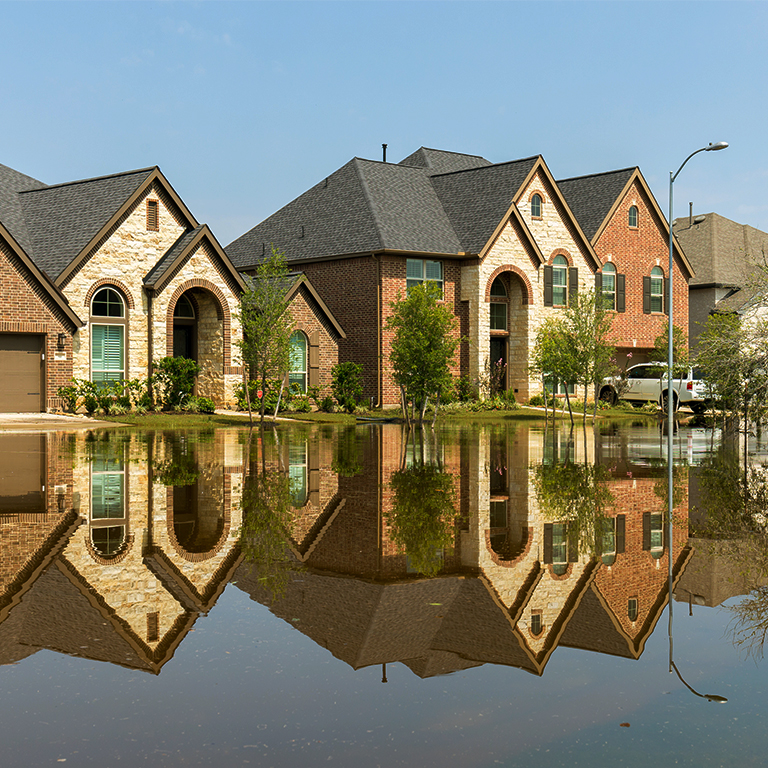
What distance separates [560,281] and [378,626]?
42.3 metres

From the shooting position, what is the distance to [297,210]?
157 feet

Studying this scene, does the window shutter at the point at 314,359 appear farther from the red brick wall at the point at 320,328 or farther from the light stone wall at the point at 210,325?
the light stone wall at the point at 210,325

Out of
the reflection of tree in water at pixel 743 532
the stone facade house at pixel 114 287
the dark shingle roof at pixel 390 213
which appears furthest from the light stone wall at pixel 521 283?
the reflection of tree in water at pixel 743 532

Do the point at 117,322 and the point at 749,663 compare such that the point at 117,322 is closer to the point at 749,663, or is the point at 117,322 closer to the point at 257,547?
the point at 257,547

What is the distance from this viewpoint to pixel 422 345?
33094 mm

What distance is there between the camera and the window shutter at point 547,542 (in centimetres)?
877

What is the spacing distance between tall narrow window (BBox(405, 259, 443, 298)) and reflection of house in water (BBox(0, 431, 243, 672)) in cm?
2616

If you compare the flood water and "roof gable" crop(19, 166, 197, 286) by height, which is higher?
"roof gable" crop(19, 166, 197, 286)

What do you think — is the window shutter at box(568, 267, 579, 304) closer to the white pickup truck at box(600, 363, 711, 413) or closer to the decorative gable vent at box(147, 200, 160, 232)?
the white pickup truck at box(600, 363, 711, 413)

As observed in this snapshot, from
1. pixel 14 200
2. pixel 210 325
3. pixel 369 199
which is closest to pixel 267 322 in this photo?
pixel 210 325

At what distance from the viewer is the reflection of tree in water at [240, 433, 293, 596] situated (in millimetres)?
8250

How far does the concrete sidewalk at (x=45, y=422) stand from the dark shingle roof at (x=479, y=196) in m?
19.8

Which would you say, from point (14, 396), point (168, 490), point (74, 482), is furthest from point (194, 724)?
point (14, 396)

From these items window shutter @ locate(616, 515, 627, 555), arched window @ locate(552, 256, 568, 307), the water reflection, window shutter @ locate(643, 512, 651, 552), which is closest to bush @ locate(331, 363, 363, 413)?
arched window @ locate(552, 256, 568, 307)
